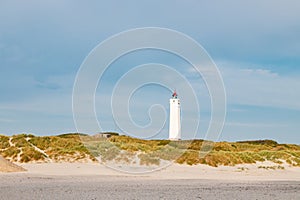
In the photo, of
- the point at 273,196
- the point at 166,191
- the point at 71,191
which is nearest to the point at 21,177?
the point at 71,191

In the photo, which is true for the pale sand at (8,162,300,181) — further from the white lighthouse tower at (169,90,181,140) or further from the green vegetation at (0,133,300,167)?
the white lighthouse tower at (169,90,181,140)

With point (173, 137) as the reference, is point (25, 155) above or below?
below

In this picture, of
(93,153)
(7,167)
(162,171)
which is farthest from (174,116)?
(7,167)

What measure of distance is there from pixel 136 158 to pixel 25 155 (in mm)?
6443

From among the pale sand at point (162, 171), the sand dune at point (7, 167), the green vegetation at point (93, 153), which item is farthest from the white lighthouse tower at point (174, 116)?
the sand dune at point (7, 167)

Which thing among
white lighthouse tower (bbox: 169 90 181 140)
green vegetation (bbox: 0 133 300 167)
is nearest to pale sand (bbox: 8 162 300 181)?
green vegetation (bbox: 0 133 300 167)

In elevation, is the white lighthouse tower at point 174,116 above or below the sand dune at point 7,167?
above

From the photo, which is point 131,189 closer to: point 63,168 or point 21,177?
point 21,177

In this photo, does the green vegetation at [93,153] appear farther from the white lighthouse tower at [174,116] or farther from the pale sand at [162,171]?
the white lighthouse tower at [174,116]

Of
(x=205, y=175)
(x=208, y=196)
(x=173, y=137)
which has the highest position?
(x=173, y=137)

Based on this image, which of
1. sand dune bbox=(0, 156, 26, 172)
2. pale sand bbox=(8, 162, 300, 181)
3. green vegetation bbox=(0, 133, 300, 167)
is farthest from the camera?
green vegetation bbox=(0, 133, 300, 167)

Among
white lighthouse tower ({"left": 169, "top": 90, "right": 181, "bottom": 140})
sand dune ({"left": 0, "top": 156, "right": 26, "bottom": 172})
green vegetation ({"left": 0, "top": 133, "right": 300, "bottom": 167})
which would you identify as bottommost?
sand dune ({"left": 0, "top": 156, "right": 26, "bottom": 172})

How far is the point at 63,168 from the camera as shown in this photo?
84.3 feet

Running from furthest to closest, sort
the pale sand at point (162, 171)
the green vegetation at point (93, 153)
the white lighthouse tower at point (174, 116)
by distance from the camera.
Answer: the white lighthouse tower at point (174, 116), the green vegetation at point (93, 153), the pale sand at point (162, 171)
